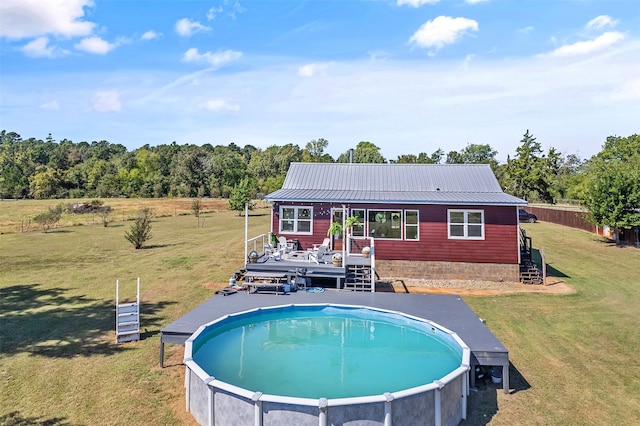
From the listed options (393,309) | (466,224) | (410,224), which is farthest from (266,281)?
(466,224)

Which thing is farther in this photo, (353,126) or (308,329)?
(353,126)

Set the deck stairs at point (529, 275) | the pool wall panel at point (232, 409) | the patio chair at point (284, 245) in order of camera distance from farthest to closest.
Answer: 1. the deck stairs at point (529, 275)
2. the patio chair at point (284, 245)
3. the pool wall panel at point (232, 409)

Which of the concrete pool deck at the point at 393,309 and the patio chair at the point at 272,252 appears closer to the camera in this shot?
the concrete pool deck at the point at 393,309

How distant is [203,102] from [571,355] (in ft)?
84.8

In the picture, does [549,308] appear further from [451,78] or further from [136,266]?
[136,266]

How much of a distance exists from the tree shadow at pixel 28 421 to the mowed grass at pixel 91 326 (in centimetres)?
2

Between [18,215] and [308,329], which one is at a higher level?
[18,215]

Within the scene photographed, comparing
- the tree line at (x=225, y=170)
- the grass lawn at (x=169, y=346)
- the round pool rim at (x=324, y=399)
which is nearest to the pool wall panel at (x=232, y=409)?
the round pool rim at (x=324, y=399)

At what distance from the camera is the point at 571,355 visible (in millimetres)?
8914

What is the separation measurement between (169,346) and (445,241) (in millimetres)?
12207

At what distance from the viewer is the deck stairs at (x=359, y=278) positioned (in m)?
13.7

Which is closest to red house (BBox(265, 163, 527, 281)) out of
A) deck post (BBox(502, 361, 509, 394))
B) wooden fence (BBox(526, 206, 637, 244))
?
deck post (BBox(502, 361, 509, 394))

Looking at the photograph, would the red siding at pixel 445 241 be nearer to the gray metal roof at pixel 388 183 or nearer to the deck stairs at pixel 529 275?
the gray metal roof at pixel 388 183

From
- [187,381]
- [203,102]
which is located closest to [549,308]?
[187,381]
